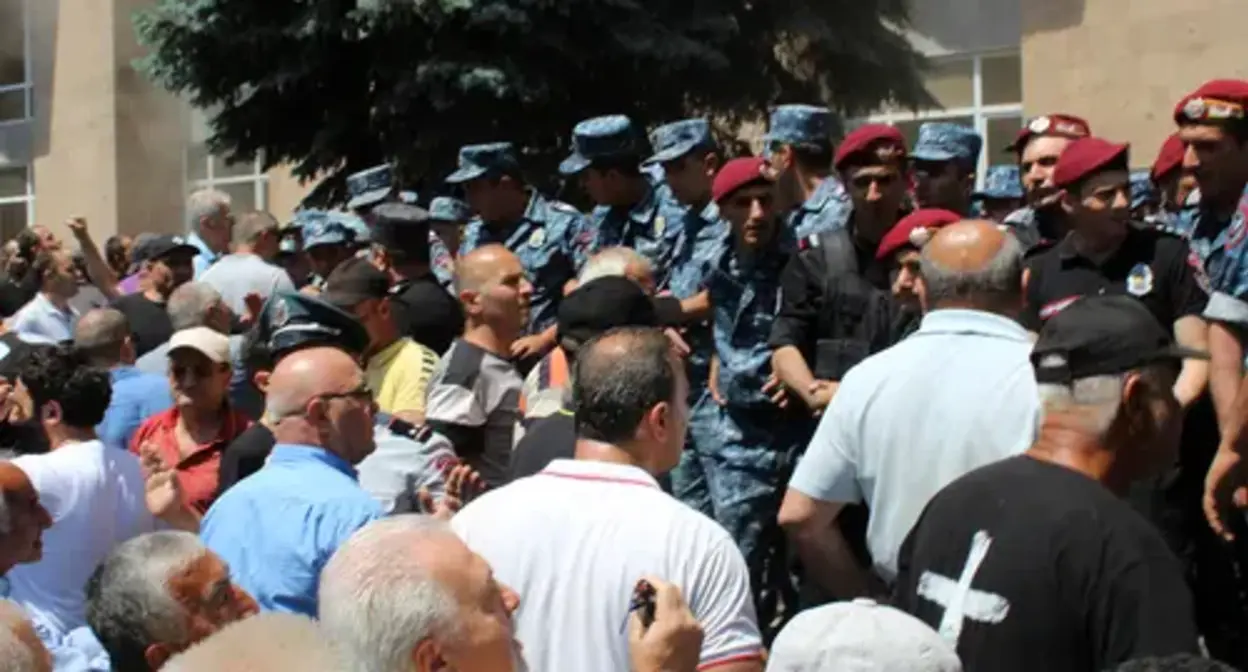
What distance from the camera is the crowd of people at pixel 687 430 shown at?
327 cm

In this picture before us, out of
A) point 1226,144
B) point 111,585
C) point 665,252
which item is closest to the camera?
point 111,585

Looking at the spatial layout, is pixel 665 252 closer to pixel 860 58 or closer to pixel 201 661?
pixel 201 661

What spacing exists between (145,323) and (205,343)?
9.88 ft

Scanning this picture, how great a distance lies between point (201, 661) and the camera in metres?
2.43

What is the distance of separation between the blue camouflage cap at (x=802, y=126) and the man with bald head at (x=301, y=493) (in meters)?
2.86

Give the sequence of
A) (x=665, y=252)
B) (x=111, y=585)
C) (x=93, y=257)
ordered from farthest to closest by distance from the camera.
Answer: (x=93, y=257) < (x=665, y=252) < (x=111, y=585)

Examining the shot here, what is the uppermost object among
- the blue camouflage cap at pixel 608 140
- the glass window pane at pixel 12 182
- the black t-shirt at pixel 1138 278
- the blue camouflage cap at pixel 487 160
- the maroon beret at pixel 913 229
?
the blue camouflage cap at pixel 608 140

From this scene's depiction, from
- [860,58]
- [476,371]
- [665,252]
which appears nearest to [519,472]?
[476,371]

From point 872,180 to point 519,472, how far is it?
7.04 feet

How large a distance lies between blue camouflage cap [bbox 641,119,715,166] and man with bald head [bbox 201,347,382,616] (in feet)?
10.5

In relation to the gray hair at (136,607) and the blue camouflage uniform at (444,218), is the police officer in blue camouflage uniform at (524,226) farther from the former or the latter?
the gray hair at (136,607)

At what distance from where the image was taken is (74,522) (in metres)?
5.63

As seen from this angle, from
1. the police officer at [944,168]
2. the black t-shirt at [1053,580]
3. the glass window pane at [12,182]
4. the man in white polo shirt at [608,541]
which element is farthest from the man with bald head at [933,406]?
the glass window pane at [12,182]

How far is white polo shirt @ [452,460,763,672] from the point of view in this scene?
3742mm
